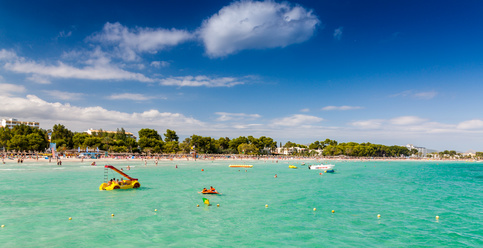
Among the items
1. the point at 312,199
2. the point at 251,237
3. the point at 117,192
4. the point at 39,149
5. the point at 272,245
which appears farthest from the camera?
the point at 39,149

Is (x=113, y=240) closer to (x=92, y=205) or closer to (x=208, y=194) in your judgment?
(x=92, y=205)

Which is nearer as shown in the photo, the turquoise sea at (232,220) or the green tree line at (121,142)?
the turquoise sea at (232,220)

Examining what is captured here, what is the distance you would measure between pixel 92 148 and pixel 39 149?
20.2 meters

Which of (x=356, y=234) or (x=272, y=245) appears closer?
(x=272, y=245)

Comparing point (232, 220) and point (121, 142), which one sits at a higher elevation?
point (121, 142)

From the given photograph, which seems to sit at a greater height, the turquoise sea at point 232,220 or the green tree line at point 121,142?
the green tree line at point 121,142

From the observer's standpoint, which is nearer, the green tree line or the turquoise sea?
the turquoise sea

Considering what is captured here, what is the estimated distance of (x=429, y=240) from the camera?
658 inches

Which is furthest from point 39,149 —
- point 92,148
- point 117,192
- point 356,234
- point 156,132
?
point 356,234

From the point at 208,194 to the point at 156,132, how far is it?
13314 centimetres

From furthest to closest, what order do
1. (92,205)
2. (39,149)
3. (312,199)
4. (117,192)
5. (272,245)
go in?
(39,149), (117,192), (312,199), (92,205), (272,245)

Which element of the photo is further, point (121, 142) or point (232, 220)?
point (121, 142)

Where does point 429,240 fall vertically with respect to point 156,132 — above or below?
below

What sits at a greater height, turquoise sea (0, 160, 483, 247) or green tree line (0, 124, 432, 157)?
green tree line (0, 124, 432, 157)
